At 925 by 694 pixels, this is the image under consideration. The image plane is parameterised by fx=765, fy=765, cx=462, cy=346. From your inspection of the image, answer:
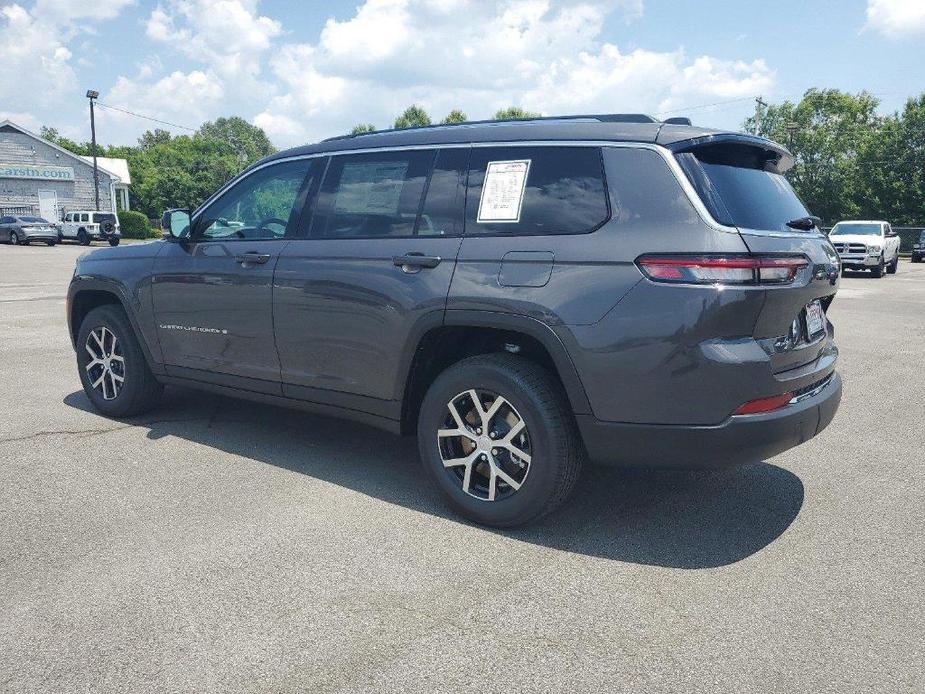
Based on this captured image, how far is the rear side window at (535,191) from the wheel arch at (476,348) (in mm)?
427

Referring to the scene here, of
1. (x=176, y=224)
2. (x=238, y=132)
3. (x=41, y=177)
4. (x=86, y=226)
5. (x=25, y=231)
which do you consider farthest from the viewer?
(x=238, y=132)

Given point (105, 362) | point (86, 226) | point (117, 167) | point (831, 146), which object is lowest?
point (105, 362)

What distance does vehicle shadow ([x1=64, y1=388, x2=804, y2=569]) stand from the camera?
345 cm

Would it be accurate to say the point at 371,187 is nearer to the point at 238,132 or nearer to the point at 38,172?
the point at 38,172

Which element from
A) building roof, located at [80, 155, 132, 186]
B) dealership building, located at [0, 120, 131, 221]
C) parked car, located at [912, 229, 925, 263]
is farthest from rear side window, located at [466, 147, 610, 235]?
building roof, located at [80, 155, 132, 186]

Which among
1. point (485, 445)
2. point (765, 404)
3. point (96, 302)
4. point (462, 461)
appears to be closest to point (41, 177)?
point (96, 302)

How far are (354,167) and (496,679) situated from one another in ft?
9.19

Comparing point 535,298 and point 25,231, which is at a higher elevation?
point 535,298

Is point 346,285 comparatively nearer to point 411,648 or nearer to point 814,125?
point 411,648

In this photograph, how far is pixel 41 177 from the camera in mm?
48688

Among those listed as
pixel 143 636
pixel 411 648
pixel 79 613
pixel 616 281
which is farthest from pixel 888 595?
pixel 79 613

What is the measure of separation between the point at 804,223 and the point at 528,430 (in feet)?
5.50

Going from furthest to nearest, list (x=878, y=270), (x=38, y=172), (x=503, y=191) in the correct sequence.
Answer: (x=38, y=172)
(x=878, y=270)
(x=503, y=191)

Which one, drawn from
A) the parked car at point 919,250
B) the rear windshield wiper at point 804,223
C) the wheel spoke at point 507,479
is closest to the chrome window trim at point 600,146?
the rear windshield wiper at point 804,223
